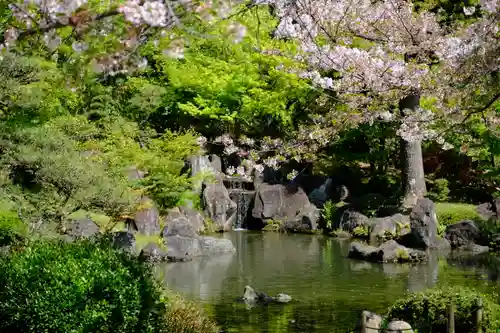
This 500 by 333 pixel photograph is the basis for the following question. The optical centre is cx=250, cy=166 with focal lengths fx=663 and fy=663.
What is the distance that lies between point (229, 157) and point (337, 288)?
14474 mm

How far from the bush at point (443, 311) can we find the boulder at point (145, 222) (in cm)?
1195

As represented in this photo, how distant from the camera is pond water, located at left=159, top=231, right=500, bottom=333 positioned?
36.4 feet

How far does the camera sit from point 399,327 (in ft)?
25.8

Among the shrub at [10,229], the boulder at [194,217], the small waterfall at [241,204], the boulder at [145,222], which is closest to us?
the shrub at [10,229]

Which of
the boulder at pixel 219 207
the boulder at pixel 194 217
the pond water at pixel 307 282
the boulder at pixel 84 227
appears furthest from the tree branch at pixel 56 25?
the boulder at pixel 219 207

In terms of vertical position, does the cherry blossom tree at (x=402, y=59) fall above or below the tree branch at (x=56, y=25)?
above

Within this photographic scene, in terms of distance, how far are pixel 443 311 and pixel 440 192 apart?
55.7 ft

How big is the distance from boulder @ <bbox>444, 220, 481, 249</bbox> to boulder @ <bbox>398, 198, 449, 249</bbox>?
17.9 inches

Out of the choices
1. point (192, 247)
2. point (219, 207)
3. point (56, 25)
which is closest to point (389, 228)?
point (192, 247)

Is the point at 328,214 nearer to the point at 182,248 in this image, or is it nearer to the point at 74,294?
the point at 182,248

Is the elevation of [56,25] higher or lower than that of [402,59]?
lower

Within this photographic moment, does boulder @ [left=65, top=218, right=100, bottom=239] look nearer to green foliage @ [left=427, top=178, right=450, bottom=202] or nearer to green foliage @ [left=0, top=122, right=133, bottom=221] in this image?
green foliage @ [left=0, top=122, right=133, bottom=221]

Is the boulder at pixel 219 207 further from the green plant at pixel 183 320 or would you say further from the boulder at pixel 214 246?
the green plant at pixel 183 320

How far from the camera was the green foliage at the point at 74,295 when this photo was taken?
276 inches
